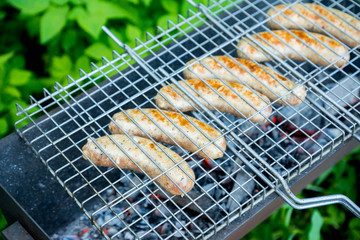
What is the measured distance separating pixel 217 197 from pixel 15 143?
113cm

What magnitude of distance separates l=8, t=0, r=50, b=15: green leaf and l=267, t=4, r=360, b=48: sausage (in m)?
1.57

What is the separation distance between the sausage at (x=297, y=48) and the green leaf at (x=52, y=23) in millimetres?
1303

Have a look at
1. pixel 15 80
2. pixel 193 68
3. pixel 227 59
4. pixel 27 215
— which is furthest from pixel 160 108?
pixel 15 80

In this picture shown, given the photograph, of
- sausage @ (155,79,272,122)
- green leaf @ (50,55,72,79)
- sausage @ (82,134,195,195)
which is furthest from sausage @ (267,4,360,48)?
green leaf @ (50,55,72,79)

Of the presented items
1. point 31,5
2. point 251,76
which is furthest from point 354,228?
point 31,5

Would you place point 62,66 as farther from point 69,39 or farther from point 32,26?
point 32,26

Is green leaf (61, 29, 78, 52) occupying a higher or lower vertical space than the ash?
higher

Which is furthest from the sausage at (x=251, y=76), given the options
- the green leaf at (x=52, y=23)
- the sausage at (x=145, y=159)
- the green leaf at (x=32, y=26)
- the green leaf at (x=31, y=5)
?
the green leaf at (x=32, y=26)

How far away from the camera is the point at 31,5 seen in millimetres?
3164

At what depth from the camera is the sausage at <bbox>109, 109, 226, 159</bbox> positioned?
2229 millimetres

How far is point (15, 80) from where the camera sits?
323 cm

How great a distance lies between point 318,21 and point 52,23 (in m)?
1.83

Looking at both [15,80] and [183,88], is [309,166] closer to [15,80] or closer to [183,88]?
[183,88]

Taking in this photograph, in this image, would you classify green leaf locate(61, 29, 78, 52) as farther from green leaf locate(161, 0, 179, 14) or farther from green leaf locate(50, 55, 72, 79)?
green leaf locate(161, 0, 179, 14)
